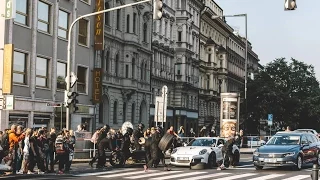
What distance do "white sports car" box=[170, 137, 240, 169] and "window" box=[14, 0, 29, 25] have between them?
1363cm

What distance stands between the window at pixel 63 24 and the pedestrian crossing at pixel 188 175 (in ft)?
56.3

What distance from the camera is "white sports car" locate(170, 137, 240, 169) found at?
23859 mm

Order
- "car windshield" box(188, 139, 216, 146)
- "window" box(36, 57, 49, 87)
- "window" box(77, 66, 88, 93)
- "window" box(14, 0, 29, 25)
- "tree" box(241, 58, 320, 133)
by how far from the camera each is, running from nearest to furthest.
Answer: "car windshield" box(188, 139, 216, 146) < "window" box(14, 0, 29, 25) < "window" box(36, 57, 49, 87) < "window" box(77, 66, 88, 93) < "tree" box(241, 58, 320, 133)

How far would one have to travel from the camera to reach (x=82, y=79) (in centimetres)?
4131

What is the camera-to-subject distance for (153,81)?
2386 inches

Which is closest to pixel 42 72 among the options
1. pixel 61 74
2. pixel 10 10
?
pixel 61 74

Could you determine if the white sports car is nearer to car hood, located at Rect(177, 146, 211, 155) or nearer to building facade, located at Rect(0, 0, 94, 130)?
car hood, located at Rect(177, 146, 211, 155)

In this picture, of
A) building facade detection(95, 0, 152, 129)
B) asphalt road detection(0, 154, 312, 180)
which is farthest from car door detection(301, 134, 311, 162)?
building facade detection(95, 0, 152, 129)

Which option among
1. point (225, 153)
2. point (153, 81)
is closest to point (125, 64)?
point (153, 81)

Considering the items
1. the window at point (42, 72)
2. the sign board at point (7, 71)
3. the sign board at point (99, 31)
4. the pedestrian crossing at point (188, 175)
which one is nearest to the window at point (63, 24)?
the window at point (42, 72)

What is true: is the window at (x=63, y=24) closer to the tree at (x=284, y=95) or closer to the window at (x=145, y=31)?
the window at (x=145, y=31)

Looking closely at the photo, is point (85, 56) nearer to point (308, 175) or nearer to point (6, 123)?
point (6, 123)

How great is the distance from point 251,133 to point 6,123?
1839 inches

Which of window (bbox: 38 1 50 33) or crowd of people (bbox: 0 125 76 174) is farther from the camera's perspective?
window (bbox: 38 1 50 33)
